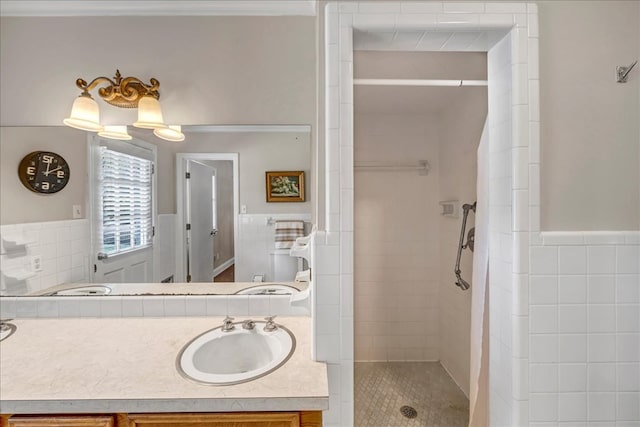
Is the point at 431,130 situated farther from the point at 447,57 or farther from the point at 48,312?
the point at 48,312

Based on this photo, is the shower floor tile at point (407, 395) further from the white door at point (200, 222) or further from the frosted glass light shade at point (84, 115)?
the frosted glass light shade at point (84, 115)

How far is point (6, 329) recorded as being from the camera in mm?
1167

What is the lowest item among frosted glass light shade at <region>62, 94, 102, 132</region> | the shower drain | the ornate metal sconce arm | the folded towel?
the shower drain

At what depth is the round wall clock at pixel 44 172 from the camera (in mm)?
1332

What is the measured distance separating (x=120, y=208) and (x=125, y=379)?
85 cm

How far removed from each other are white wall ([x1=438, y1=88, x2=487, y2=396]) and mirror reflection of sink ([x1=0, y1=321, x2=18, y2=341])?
91.1 inches

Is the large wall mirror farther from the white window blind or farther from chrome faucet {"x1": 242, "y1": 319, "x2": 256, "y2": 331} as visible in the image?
chrome faucet {"x1": 242, "y1": 319, "x2": 256, "y2": 331}

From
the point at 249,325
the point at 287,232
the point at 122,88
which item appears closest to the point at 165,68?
the point at 122,88

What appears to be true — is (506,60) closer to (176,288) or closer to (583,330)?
(583,330)

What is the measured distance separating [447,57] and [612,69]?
2.42 ft

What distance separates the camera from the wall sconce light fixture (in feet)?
4.09

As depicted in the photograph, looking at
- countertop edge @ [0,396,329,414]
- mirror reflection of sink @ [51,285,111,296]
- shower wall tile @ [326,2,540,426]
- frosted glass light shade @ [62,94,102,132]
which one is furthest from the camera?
mirror reflection of sink @ [51,285,111,296]

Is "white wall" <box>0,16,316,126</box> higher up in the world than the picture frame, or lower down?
higher up

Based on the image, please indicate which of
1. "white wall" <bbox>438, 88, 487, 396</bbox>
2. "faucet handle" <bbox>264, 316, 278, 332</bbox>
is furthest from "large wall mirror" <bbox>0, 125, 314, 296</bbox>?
"white wall" <bbox>438, 88, 487, 396</bbox>
